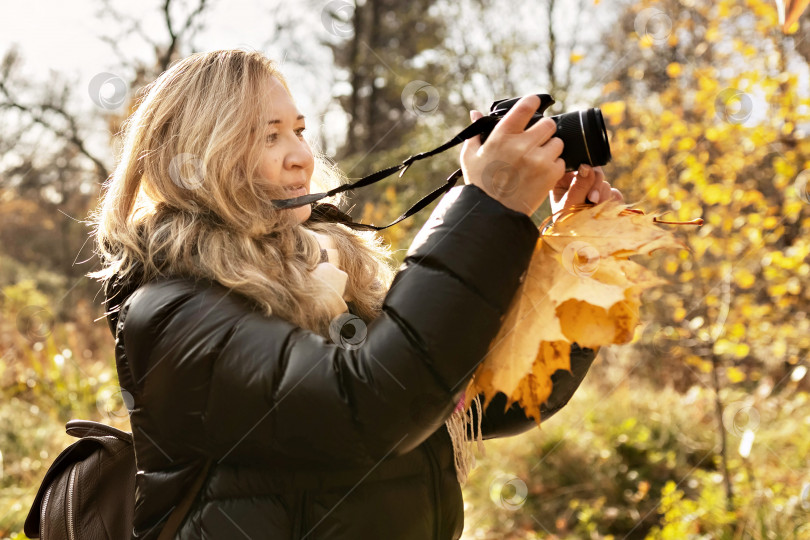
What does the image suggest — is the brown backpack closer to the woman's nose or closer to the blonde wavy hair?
the blonde wavy hair

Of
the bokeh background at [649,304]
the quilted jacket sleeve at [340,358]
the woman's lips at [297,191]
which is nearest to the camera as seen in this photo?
the quilted jacket sleeve at [340,358]

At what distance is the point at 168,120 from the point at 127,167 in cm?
11

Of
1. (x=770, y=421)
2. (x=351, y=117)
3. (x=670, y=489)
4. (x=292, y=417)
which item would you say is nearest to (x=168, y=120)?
(x=292, y=417)

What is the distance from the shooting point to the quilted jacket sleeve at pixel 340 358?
93 cm

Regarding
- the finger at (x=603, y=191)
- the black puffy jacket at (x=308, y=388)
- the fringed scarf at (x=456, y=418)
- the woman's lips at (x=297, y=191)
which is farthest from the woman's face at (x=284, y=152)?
the finger at (x=603, y=191)

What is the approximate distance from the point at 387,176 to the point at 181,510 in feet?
2.18

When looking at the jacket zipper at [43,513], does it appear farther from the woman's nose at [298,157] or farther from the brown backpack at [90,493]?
the woman's nose at [298,157]

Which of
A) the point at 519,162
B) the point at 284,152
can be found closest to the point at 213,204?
the point at 284,152

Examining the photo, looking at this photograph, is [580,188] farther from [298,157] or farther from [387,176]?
[298,157]

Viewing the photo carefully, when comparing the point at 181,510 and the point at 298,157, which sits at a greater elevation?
the point at 298,157

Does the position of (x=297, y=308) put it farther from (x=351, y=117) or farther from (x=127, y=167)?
(x=351, y=117)

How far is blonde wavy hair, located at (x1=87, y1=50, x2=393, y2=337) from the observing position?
1.11m

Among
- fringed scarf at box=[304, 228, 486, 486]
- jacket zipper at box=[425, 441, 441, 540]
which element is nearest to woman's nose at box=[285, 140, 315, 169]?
fringed scarf at box=[304, 228, 486, 486]

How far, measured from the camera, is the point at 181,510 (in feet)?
3.51
